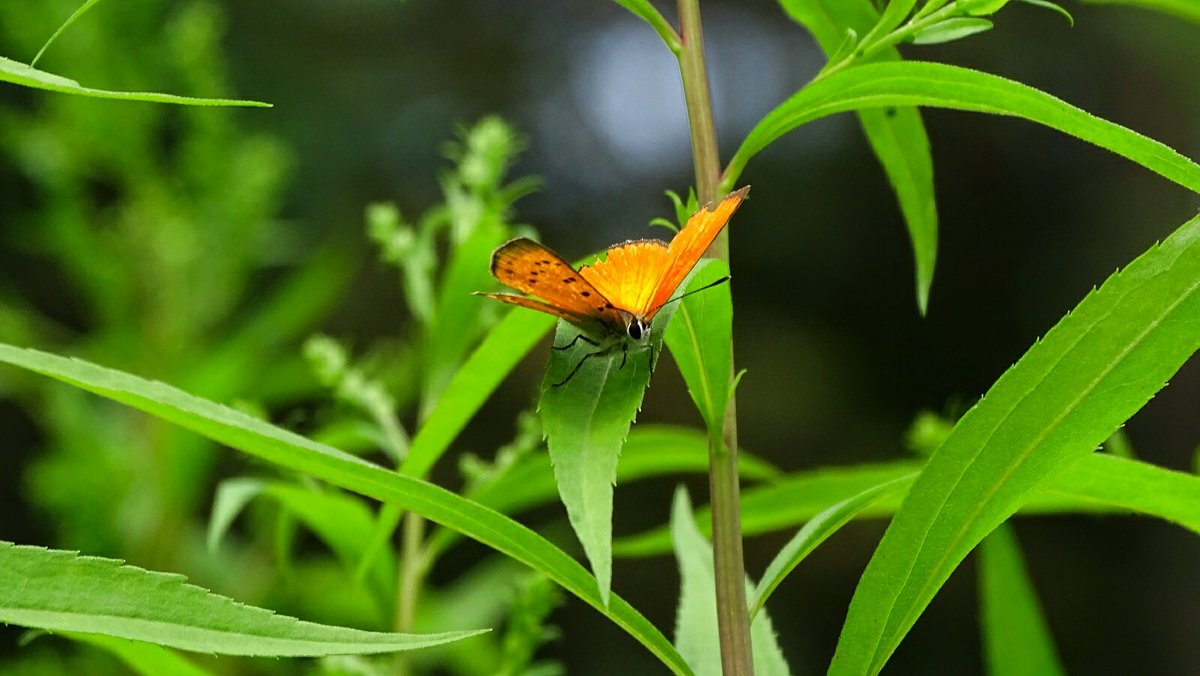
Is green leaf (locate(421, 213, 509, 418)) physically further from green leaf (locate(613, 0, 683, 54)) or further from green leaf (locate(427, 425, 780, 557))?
green leaf (locate(613, 0, 683, 54))

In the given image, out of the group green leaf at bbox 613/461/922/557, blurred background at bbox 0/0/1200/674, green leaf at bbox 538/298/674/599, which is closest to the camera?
green leaf at bbox 538/298/674/599

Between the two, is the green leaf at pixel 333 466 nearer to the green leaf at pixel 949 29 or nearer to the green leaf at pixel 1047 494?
the green leaf at pixel 1047 494

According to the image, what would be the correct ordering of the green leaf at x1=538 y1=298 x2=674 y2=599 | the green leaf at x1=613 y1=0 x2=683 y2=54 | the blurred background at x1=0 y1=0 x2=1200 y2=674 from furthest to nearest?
the blurred background at x1=0 y1=0 x2=1200 y2=674
the green leaf at x1=613 y1=0 x2=683 y2=54
the green leaf at x1=538 y1=298 x2=674 y2=599

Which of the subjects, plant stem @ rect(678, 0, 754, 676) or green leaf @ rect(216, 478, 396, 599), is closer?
plant stem @ rect(678, 0, 754, 676)

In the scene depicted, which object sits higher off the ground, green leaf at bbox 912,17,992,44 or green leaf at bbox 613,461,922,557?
green leaf at bbox 912,17,992,44

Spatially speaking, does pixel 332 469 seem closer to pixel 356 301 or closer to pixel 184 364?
pixel 184 364

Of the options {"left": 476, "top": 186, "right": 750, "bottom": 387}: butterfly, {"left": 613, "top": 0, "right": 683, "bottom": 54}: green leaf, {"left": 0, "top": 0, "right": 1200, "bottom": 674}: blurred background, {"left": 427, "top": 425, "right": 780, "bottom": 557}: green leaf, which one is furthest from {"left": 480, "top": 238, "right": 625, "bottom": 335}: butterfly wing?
{"left": 0, "top": 0, "right": 1200, "bottom": 674}: blurred background

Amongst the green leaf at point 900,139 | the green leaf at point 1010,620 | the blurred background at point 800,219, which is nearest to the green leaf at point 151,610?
the green leaf at point 900,139
